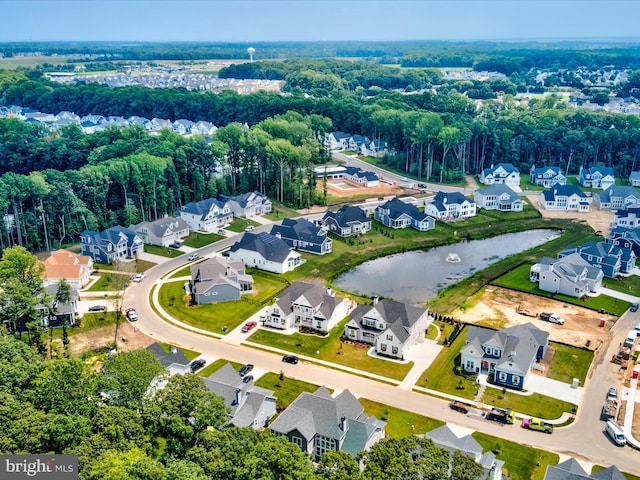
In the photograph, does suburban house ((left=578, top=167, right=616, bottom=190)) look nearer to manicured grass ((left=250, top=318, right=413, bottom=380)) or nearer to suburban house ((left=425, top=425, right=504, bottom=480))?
manicured grass ((left=250, top=318, right=413, bottom=380))

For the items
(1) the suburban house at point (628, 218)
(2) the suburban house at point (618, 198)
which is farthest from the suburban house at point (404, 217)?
(2) the suburban house at point (618, 198)

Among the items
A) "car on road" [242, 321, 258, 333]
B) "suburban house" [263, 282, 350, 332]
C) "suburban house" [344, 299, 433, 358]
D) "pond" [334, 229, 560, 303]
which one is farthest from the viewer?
"pond" [334, 229, 560, 303]

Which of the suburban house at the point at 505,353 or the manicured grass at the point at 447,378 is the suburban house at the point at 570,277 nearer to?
the suburban house at the point at 505,353

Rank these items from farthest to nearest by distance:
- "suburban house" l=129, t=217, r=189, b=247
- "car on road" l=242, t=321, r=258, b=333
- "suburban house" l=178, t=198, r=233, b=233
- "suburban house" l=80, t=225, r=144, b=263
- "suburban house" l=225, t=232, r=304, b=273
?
"suburban house" l=178, t=198, r=233, b=233 → "suburban house" l=129, t=217, r=189, b=247 → "suburban house" l=80, t=225, r=144, b=263 → "suburban house" l=225, t=232, r=304, b=273 → "car on road" l=242, t=321, r=258, b=333

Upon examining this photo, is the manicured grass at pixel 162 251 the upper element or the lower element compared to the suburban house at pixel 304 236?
lower

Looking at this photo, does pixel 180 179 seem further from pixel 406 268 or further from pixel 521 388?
pixel 521 388

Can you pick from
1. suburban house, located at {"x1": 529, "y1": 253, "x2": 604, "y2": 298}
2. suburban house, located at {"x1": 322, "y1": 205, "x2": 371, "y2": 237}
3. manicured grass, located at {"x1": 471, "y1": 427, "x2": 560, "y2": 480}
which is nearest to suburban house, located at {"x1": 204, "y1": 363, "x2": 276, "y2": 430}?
manicured grass, located at {"x1": 471, "y1": 427, "x2": 560, "y2": 480}

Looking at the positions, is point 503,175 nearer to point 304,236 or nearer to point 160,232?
point 304,236
